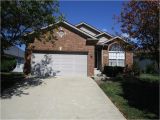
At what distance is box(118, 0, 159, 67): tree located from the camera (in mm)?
16837

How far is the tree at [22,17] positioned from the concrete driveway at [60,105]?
3141mm

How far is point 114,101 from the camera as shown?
14.6 m

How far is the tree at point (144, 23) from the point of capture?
55.2ft

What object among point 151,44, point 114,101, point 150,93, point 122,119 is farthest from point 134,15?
point 122,119

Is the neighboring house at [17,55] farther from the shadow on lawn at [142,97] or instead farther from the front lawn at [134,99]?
the shadow on lawn at [142,97]

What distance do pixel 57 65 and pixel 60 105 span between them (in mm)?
13134

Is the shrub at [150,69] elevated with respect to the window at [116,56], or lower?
lower

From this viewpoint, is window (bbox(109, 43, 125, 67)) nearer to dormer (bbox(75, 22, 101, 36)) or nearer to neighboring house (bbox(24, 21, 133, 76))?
neighboring house (bbox(24, 21, 133, 76))

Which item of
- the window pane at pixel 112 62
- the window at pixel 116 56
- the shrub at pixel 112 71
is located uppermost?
the window at pixel 116 56

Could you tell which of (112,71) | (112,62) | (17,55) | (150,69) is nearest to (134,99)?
(112,71)

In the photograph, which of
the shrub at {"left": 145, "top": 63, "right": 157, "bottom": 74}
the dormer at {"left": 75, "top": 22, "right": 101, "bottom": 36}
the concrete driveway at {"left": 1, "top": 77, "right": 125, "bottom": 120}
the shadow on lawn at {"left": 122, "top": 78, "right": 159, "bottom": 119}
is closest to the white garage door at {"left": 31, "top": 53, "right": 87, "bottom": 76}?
the shadow on lawn at {"left": 122, "top": 78, "right": 159, "bottom": 119}

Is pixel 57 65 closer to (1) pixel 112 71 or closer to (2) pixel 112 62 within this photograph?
(1) pixel 112 71

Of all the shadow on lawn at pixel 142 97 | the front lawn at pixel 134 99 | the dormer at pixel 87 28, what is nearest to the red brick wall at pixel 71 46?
the front lawn at pixel 134 99

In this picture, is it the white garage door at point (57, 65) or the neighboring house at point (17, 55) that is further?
the neighboring house at point (17, 55)
